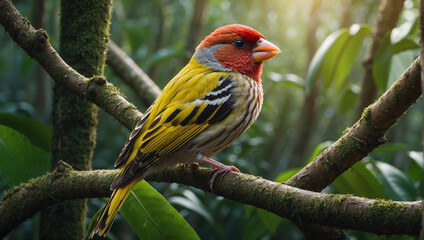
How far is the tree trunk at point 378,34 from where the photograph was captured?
3.55 metres

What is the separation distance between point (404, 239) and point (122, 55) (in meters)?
2.47

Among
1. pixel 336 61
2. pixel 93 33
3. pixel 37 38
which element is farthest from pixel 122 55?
pixel 336 61

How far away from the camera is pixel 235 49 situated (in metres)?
3.36

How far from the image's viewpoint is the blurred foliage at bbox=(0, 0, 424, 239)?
Result: 3.12 m

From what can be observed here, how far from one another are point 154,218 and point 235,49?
138cm

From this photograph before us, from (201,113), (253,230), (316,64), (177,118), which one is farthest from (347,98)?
(177,118)

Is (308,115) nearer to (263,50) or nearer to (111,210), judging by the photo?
(263,50)

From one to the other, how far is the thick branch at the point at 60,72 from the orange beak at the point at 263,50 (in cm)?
102

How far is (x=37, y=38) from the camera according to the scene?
98.8 inches

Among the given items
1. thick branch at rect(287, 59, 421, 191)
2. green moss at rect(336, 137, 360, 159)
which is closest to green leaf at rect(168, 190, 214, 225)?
thick branch at rect(287, 59, 421, 191)

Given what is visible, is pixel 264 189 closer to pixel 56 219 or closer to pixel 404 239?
pixel 404 239

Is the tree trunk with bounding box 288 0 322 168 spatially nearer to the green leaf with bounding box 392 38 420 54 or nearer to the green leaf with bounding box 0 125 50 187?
the green leaf with bounding box 392 38 420 54

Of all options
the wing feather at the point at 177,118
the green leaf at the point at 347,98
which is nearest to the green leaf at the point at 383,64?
the wing feather at the point at 177,118

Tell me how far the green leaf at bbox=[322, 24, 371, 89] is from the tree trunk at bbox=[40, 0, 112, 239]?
175 cm
